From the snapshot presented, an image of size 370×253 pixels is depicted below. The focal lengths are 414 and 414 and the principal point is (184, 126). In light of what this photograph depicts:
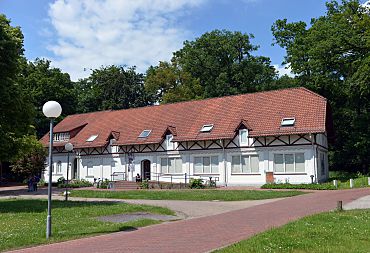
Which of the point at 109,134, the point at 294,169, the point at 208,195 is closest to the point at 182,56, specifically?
the point at 109,134

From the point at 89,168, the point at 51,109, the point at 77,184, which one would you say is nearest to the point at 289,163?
the point at 77,184

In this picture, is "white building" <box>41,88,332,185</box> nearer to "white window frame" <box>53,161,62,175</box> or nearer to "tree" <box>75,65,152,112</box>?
"white window frame" <box>53,161,62,175</box>

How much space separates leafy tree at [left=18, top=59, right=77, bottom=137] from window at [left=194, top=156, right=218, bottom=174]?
87.2 feet

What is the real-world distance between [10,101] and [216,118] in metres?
21.7

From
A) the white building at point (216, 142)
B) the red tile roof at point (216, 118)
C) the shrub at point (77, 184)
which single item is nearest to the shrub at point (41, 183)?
the shrub at point (77, 184)

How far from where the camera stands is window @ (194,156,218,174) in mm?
37656

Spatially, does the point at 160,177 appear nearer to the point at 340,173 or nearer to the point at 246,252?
the point at 340,173

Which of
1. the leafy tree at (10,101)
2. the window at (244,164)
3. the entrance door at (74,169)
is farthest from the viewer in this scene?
the entrance door at (74,169)

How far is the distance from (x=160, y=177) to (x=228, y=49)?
91.5ft

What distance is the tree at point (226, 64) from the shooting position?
59.1m

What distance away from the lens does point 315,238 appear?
10.1 metres

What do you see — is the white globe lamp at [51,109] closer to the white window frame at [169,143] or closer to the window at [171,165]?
the window at [171,165]

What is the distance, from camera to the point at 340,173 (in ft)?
149

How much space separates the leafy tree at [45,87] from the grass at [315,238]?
48823 mm
